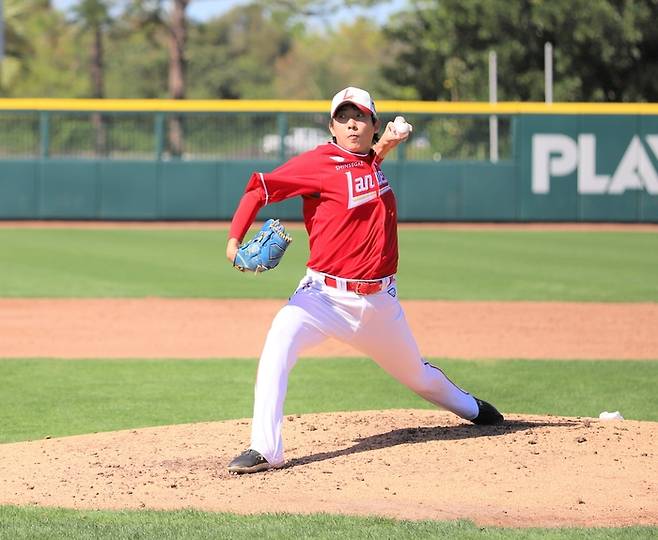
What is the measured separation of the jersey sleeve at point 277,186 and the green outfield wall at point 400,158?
19.5 metres

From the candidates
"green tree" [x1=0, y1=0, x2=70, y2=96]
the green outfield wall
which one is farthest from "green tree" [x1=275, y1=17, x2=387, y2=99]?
the green outfield wall

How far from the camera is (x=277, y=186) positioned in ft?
18.7

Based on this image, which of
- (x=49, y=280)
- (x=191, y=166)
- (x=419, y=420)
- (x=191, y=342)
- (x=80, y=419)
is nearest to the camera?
(x=419, y=420)

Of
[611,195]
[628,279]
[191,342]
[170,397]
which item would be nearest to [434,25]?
[611,195]

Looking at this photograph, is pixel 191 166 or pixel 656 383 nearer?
pixel 656 383

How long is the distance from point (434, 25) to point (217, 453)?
3239 cm

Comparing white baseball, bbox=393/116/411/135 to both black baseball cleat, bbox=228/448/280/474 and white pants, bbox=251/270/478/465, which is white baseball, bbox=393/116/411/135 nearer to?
white pants, bbox=251/270/478/465

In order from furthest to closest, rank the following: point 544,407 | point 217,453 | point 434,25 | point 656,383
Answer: point 434,25, point 656,383, point 544,407, point 217,453

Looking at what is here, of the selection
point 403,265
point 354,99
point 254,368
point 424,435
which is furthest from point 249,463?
point 403,265

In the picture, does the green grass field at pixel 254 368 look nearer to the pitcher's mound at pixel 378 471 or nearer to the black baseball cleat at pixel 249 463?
the pitcher's mound at pixel 378 471

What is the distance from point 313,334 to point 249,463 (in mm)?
645

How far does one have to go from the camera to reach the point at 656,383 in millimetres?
9258

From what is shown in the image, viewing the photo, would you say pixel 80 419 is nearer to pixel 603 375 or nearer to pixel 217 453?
pixel 217 453

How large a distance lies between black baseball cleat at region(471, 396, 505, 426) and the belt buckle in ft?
3.93
